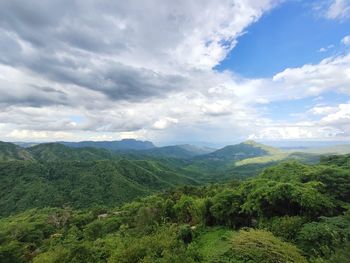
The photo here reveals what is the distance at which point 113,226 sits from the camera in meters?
80.3

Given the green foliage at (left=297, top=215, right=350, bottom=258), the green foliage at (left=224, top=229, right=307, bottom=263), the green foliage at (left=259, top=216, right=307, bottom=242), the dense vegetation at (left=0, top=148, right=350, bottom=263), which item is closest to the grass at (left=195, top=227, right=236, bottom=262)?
the dense vegetation at (left=0, top=148, right=350, bottom=263)

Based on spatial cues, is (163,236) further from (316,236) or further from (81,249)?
(316,236)

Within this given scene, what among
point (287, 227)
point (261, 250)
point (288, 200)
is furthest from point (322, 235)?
point (288, 200)

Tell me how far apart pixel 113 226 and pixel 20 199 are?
469ft

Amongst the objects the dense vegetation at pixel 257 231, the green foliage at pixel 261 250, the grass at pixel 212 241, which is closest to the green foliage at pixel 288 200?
the dense vegetation at pixel 257 231

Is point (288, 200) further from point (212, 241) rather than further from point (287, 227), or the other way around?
point (212, 241)

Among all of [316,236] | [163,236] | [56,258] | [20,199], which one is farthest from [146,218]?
[20,199]

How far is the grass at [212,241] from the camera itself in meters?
33.4

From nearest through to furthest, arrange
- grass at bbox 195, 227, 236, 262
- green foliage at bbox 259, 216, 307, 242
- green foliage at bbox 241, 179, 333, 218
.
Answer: green foliage at bbox 259, 216, 307, 242
grass at bbox 195, 227, 236, 262
green foliage at bbox 241, 179, 333, 218

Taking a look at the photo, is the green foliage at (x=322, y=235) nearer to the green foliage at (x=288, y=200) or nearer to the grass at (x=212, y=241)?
the green foliage at (x=288, y=200)

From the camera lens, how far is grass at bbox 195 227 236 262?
33412mm

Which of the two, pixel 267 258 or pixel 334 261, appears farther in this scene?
pixel 267 258

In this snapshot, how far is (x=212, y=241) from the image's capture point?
40031 mm

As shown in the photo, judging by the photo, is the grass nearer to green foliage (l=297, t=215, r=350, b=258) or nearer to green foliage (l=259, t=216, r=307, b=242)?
green foliage (l=259, t=216, r=307, b=242)
